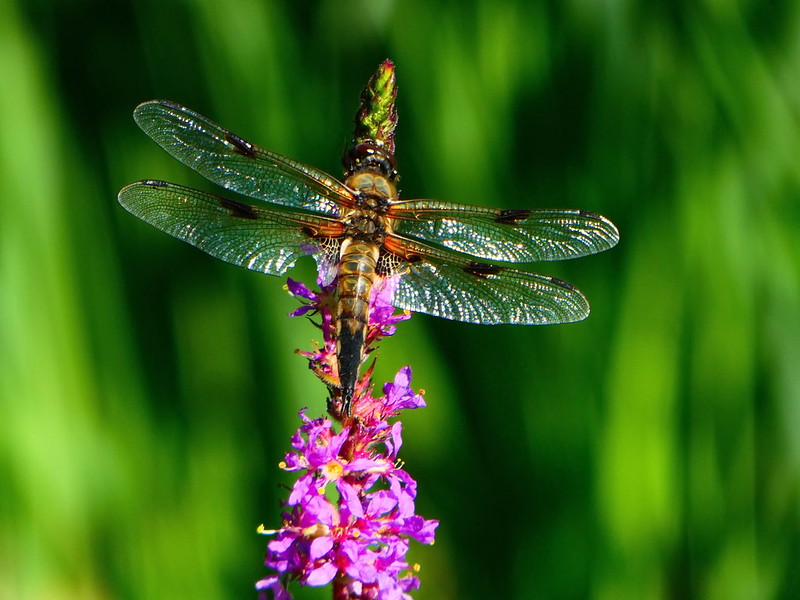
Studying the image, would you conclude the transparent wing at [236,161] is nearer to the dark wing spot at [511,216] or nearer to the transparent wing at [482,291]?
the transparent wing at [482,291]

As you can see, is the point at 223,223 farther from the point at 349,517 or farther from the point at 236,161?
the point at 349,517

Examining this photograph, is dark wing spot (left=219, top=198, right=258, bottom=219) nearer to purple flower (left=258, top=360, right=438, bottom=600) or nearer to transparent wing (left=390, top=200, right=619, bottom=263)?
transparent wing (left=390, top=200, right=619, bottom=263)

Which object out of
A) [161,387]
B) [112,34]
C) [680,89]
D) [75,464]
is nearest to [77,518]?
[75,464]

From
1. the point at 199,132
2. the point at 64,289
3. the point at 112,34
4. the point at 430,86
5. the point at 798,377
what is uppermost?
the point at 112,34

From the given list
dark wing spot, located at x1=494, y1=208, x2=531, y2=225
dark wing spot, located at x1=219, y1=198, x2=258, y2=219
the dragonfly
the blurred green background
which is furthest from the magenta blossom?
the blurred green background

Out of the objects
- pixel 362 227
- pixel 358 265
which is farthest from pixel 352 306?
pixel 362 227

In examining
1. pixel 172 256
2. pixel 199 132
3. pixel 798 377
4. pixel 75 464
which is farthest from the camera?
pixel 172 256

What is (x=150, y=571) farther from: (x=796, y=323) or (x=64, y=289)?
(x=796, y=323)
